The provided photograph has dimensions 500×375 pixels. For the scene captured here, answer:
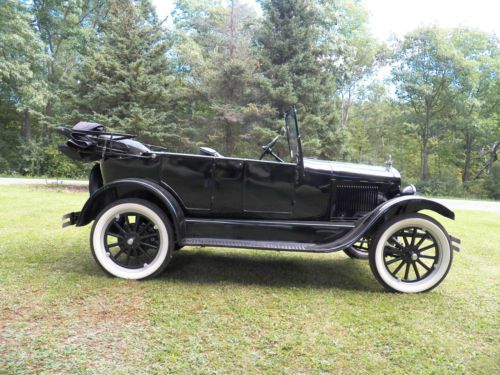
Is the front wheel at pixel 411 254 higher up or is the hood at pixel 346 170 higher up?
the hood at pixel 346 170

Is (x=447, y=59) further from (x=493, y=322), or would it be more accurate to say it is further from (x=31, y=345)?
(x=31, y=345)

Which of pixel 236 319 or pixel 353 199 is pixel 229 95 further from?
pixel 236 319

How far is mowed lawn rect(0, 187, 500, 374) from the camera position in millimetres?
1831

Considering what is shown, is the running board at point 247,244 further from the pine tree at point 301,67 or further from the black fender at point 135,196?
the pine tree at point 301,67

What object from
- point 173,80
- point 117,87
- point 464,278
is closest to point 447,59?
point 173,80

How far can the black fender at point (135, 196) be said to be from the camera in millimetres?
2914

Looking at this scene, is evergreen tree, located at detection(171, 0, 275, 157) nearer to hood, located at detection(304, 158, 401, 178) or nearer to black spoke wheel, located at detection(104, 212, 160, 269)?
hood, located at detection(304, 158, 401, 178)

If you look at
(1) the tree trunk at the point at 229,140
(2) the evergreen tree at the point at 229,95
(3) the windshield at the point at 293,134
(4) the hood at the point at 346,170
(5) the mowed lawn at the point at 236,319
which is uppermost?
(2) the evergreen tree at the point at 229,95

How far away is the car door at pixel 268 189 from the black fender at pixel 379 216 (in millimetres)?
452

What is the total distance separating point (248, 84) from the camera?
549 inches

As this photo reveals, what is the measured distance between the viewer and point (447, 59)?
64.9ft

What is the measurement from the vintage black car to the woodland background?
9.79 meters

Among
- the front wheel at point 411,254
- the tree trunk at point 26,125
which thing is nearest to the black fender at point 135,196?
the front wheel at point 411,254

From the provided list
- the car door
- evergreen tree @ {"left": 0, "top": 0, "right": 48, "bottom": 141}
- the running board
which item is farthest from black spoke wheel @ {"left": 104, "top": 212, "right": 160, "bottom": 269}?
evergreen tree @ {"left": 0, "top": 0, "right": 48, "bottom": 141}
